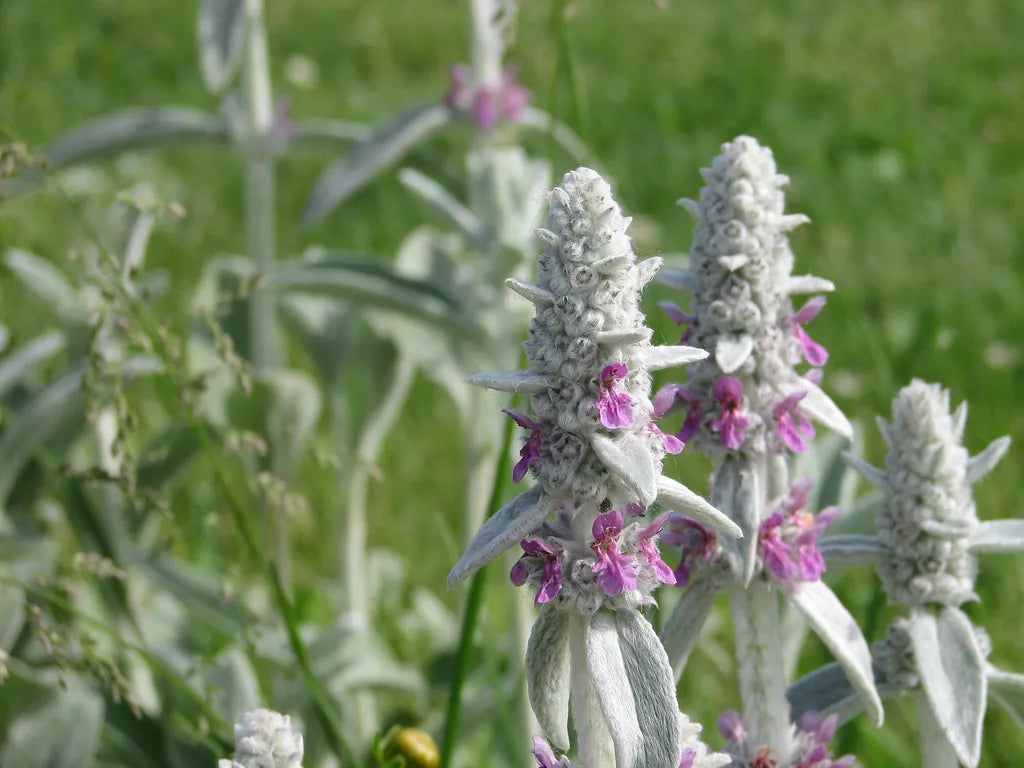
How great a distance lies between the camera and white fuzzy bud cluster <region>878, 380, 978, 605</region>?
159 cm

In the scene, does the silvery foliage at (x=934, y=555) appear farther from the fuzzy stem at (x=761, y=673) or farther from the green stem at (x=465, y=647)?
the green stem at (x=465, y=647)

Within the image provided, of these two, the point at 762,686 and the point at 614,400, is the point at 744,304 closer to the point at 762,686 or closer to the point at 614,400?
the point at 614,400

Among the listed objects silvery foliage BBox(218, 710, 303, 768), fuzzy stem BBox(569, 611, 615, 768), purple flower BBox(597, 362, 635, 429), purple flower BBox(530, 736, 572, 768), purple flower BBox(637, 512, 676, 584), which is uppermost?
purple flower BBox(597, 362, 635, 429)

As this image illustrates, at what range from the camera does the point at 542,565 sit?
1.31 m

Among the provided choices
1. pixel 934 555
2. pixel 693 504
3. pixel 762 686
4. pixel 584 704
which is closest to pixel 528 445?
pixel 693 504

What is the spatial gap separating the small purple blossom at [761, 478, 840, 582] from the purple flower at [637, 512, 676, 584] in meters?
0.29

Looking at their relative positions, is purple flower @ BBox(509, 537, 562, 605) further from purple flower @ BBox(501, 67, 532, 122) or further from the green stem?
purple flower @ BBox(501, 67, 532, 122)

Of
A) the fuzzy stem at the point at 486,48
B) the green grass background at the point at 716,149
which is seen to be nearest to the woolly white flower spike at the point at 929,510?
the green grass background at the point at 716,149

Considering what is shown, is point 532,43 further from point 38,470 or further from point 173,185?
point 38,470

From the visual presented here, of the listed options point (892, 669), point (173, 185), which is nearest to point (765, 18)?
point (173, 185)

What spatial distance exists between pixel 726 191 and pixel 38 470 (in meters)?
1.84

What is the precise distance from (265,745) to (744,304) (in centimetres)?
70

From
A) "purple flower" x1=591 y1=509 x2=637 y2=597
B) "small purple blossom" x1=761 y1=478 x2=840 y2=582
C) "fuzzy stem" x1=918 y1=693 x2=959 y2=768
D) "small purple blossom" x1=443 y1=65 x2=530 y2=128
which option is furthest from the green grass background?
"purple flower" x1=591 y1=509 x2=637 y2=597

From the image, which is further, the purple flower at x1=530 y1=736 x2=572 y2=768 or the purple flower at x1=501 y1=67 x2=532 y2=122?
the purple flower at x1=501 y1=67 x2=532 y2=122
